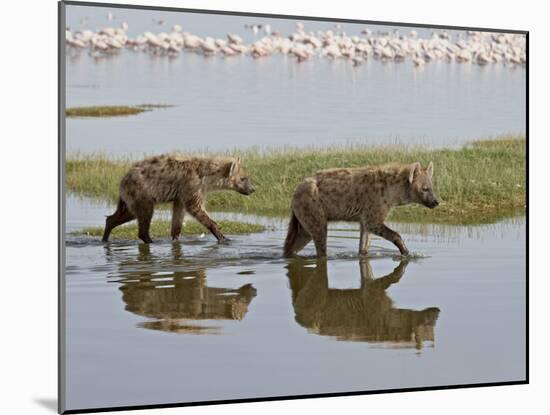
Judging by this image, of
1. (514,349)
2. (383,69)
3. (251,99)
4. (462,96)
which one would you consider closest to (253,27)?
(251,99)

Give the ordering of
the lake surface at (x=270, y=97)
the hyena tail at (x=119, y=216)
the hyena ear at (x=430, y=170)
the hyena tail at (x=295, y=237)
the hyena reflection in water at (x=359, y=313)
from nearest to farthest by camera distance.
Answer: the lake surface at (x=270, y=97) → the hyena reflection in water at (x=359, y=313) → the hyena tail at (x=119, y=216) → the hyena tail at (x=295, y=237) → the hyena ear at (x=430, y=170)

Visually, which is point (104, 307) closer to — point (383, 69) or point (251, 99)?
point (251, 99)

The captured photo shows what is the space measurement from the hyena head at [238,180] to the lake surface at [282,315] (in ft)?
0.71

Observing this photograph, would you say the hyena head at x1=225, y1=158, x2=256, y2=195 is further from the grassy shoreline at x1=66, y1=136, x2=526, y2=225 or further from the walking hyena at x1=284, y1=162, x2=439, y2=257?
the walking hyena at x1=284, y1=162, x2=439, y2=257

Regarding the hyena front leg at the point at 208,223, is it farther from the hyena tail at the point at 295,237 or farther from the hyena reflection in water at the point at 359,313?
the hyena reflection in water at the point at 359,313

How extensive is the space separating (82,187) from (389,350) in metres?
1.91

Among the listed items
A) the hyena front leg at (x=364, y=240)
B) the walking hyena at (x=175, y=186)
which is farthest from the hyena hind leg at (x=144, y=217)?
the hyena front leg at (x=364, y=240)

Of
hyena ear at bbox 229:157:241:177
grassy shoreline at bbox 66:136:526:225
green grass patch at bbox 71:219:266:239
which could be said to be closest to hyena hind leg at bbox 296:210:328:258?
grassy shoreline at bbox 66:136:526:225

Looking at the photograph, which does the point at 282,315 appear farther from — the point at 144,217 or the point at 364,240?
the point at 144,217

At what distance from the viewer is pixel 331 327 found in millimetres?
7543

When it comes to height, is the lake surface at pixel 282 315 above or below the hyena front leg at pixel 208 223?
below

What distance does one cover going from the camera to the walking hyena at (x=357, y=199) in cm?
816

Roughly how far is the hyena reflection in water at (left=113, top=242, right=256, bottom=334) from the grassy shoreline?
0.53 meters

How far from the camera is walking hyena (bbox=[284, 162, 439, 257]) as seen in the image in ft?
26.8
